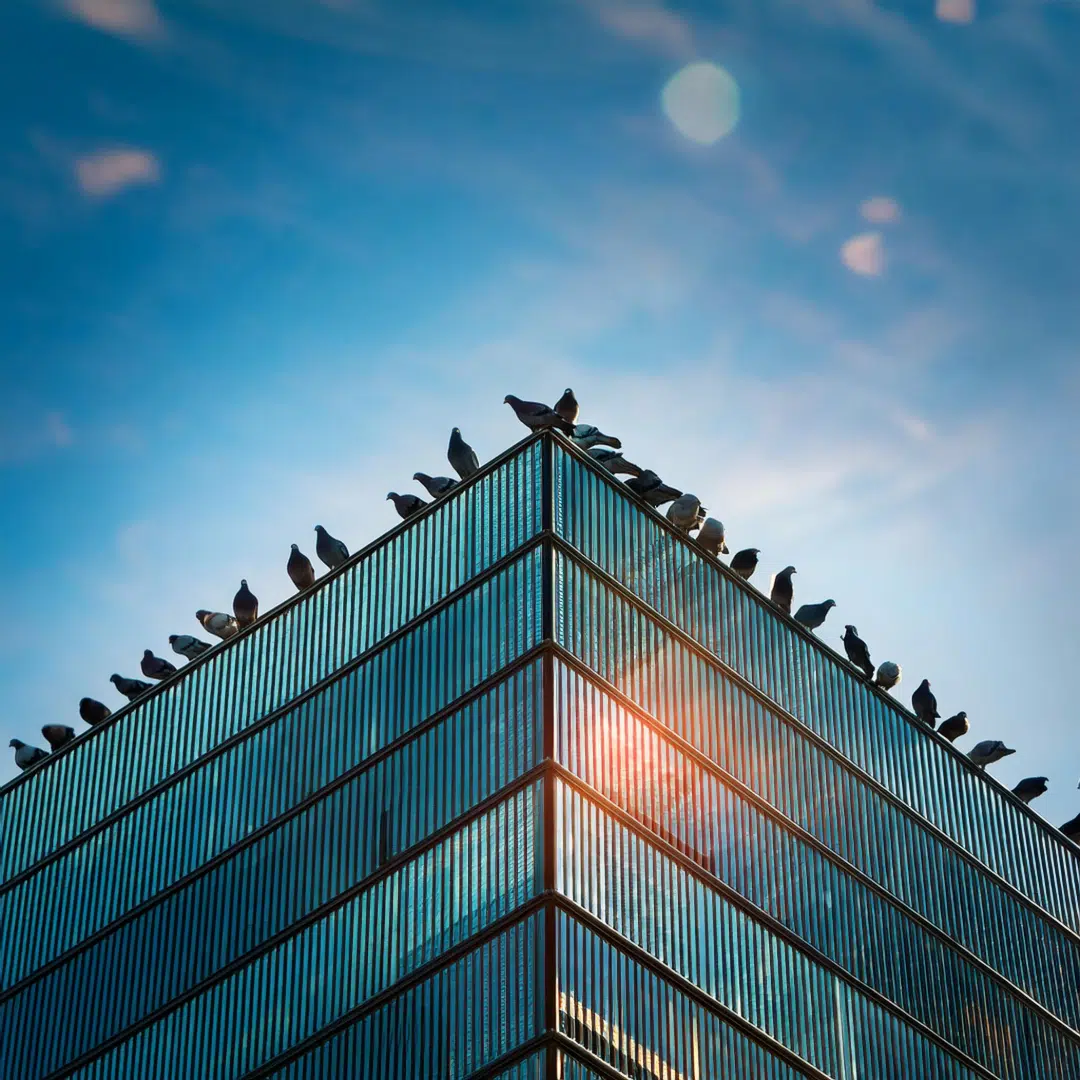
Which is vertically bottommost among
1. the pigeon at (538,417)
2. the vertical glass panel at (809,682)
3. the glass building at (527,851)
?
the glass building at (527,851)

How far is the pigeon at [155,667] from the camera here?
65688mm

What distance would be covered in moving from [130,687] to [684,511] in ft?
53.6

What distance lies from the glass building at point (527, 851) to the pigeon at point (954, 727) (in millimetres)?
1187

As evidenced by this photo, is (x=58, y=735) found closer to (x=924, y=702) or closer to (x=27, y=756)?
(x=27, y=756)

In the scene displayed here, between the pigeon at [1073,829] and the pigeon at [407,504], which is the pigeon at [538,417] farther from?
the pigeon at [1073,829]

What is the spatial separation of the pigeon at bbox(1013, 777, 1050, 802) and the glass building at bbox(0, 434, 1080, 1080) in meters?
2.83

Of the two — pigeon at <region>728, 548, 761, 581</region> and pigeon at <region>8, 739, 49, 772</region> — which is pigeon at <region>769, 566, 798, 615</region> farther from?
pigeon at <region>8, 739, 49, 772</region>

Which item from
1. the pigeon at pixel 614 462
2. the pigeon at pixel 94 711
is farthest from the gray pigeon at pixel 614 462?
the pigeon at pixel 94 711

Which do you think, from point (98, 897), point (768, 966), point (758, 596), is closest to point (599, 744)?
point (768, 966)

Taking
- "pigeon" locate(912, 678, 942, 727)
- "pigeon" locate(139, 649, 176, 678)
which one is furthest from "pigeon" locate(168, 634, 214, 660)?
"pigeon" locate(912, 678, 942, 727)

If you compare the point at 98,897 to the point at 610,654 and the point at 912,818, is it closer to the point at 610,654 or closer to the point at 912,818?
the point at 610,654

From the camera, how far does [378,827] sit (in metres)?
54.1

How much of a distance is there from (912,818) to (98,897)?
1995 cm

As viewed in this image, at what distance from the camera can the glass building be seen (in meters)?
49.8
